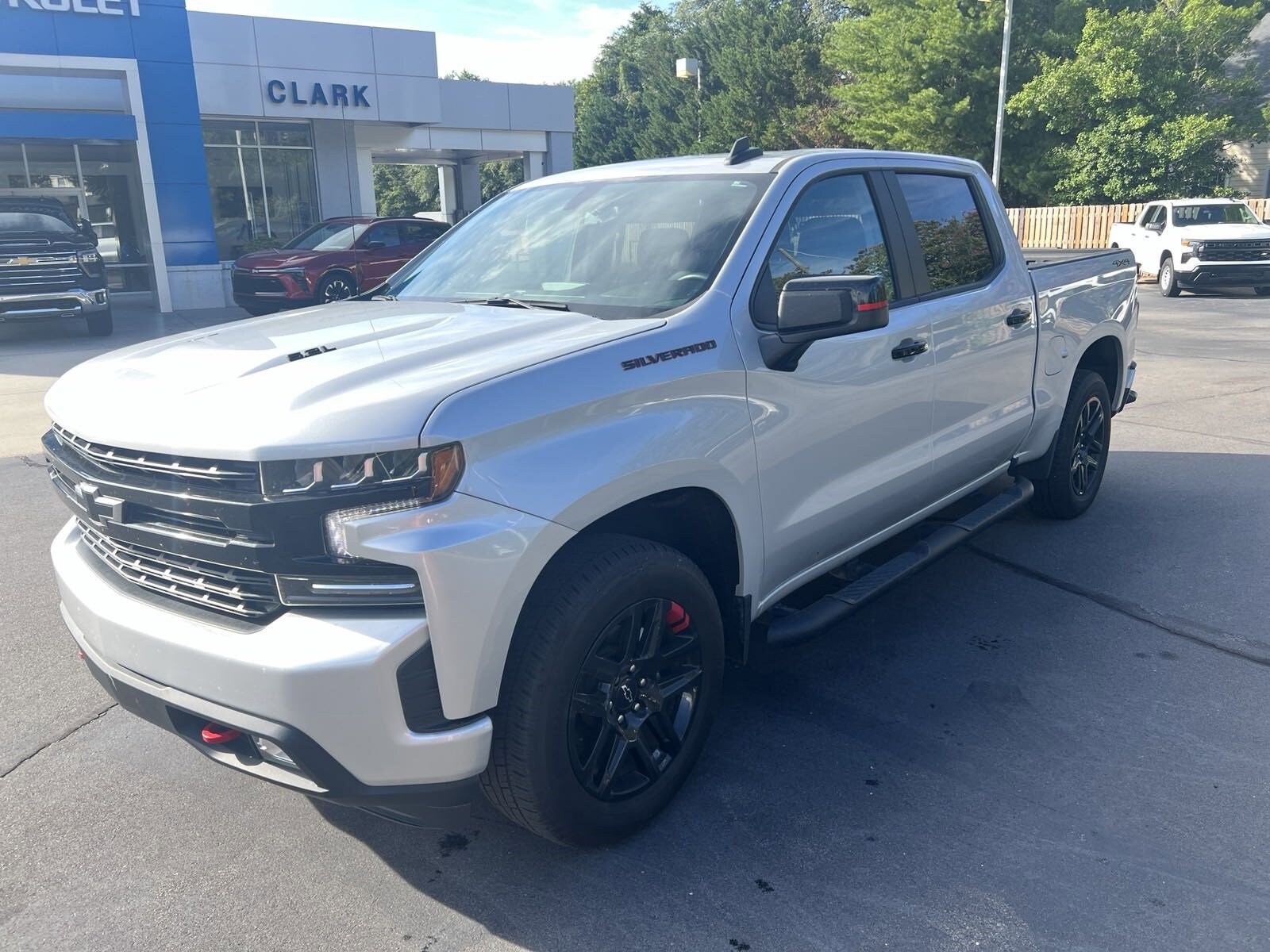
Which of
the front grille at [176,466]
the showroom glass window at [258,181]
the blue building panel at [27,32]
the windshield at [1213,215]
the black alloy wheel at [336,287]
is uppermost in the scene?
the blue building panel at [27,32]

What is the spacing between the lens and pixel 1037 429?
5277mm

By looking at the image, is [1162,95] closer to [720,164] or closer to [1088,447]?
[1088,447]

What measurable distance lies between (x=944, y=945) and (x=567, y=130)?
3144 centimetres

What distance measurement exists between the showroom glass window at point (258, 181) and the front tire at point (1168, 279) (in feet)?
62.0

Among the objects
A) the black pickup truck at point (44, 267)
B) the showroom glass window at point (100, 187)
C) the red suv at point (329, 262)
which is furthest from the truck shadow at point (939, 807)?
the showroom glass window at point (100, 187)

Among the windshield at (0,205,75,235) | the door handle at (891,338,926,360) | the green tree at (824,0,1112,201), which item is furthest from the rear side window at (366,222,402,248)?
the green tree at (824,0,1112,201)

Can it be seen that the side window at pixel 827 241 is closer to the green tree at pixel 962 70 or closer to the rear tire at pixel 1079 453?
the rear tire at pixel 1079 453

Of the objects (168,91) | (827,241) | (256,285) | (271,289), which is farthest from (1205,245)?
(168,91)

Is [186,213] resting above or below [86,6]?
below

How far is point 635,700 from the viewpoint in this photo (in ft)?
9.75

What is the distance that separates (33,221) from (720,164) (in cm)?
1431

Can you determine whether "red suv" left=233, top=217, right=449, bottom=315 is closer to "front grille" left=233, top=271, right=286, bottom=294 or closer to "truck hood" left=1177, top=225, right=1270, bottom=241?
"front grille" left=233, top=271, right=286, bottom=294

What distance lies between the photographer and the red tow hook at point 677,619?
9.95 ft

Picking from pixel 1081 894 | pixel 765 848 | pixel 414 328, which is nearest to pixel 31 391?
pixel 414 328
